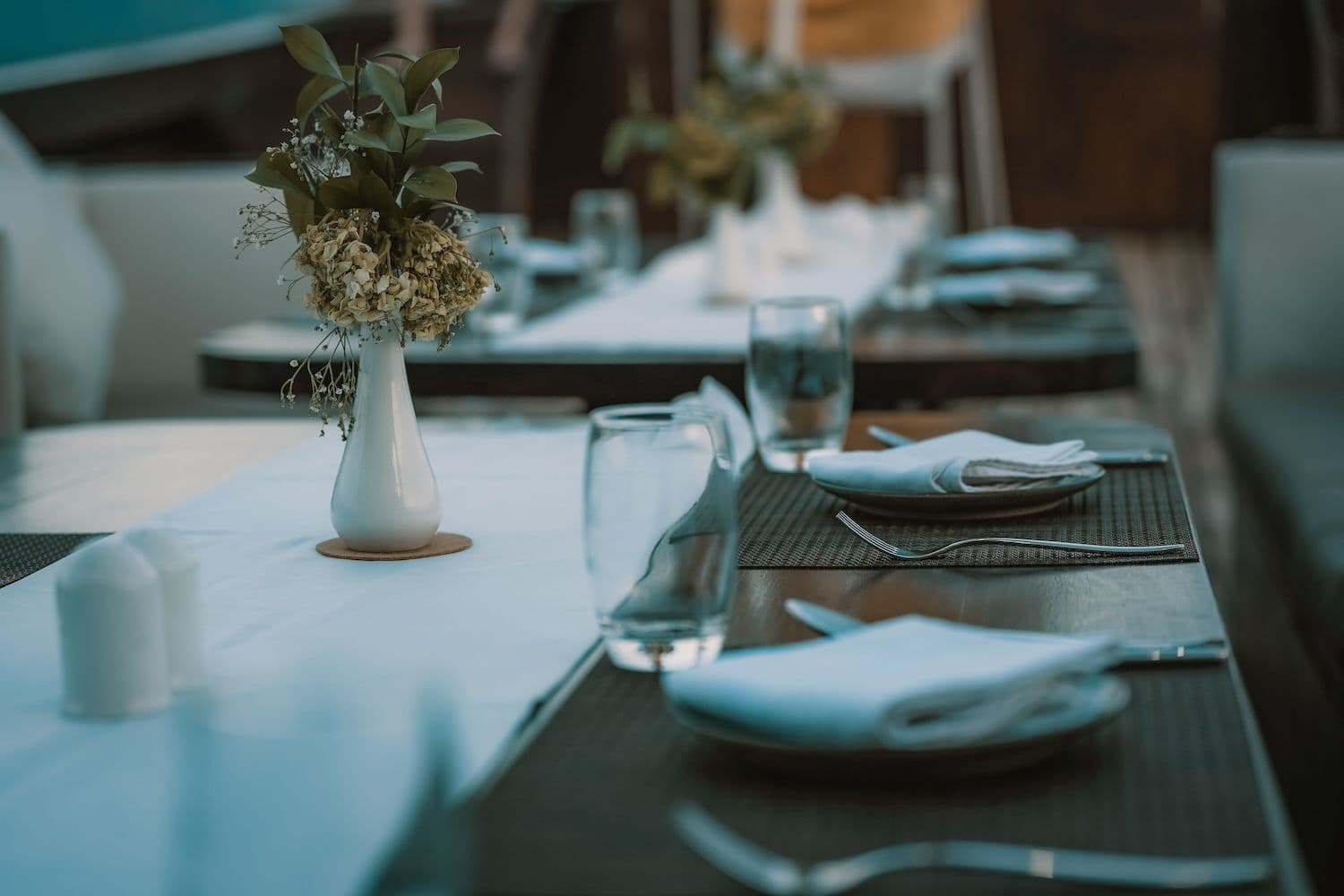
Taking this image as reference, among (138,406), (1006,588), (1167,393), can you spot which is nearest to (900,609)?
(1006,588)

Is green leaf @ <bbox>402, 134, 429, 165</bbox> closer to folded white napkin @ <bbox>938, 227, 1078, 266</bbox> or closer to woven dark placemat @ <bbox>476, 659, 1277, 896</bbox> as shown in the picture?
Result: woven dark placemat @ <bbox>476, 659, 1277, 896</bbox>

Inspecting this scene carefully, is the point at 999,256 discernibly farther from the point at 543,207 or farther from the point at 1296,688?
the point at 543,207

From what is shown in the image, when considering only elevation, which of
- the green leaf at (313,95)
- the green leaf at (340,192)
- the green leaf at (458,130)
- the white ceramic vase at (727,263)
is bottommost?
the white ceramic vase at (727,263)

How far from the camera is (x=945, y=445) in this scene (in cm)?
120

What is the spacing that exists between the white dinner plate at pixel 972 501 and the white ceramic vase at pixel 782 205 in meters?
1.68

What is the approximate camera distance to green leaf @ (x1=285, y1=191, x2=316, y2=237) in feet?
3.43

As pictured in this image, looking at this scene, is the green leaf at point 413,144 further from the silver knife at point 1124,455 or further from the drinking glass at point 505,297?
the drinking glass at point 505,297

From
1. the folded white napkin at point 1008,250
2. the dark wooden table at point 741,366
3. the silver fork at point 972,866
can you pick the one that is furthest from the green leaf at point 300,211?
the folded white napkin at point 1008,250

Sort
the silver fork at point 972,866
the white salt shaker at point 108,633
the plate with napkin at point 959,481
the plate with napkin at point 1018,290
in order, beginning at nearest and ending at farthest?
1. the silver fork at point 972,866
2. the white salt shaker at point 108,633
3. the plate with napkin at point 959,481
4. the plate with napkin at point 1018,290

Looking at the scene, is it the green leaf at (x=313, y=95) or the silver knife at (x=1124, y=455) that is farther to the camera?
the silver knife at (x=1124, y=455)

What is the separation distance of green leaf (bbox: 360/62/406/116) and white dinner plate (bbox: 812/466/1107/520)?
14.9 inches

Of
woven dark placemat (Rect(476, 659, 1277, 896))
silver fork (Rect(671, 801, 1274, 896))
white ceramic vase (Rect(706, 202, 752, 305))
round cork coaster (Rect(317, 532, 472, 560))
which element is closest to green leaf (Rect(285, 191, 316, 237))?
round cork coaster (Rect(317, 532, 472, 560))

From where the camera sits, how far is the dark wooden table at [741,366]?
176cm

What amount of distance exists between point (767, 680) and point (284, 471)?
78 centimetres
